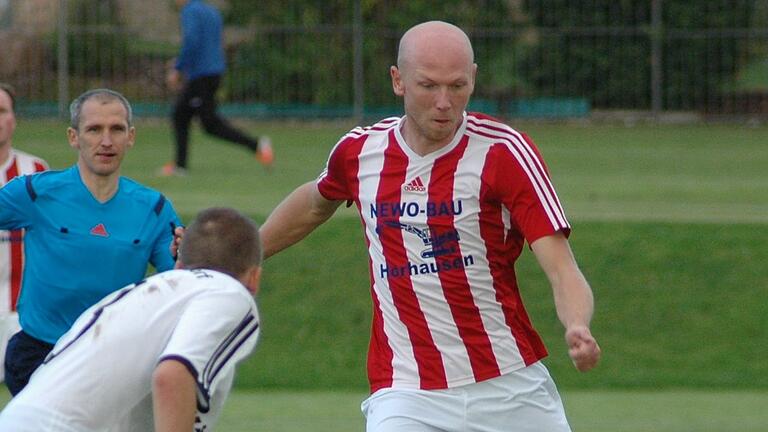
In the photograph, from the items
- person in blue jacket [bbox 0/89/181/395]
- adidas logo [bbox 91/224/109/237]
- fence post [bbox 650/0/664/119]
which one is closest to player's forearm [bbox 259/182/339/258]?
person in blue jacket [bbox 0/89/181/395]

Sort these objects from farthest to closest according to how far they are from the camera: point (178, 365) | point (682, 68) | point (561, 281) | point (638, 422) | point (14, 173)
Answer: point (682, 68)
point (638, 422)
point (14, 173)
point (561, 281)
point (178, 365)

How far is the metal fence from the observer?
23.3m

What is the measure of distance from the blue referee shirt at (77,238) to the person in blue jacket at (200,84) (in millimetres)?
9559

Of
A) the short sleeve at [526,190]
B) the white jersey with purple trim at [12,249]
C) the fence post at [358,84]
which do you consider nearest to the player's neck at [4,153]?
the white jersey with purple trim at [12,249]

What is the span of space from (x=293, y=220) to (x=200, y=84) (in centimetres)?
1145

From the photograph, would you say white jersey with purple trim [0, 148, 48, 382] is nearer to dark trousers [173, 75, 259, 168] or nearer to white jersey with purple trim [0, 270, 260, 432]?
white jersey with purple trim [0, 270, 260, 432]

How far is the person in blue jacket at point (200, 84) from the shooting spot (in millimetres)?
16141

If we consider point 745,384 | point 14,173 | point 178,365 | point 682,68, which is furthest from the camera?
point 682,68

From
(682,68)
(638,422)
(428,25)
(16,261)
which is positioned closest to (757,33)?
(682,68)

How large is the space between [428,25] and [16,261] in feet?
11.6

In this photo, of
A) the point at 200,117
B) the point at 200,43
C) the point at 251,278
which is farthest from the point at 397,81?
the point at 200,43

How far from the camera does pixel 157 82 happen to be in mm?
23969

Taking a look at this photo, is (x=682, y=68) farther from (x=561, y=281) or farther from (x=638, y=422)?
(x=561, y=281)

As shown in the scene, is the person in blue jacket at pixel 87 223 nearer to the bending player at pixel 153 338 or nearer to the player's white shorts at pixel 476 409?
the player's white shorts at pixel 476 409
